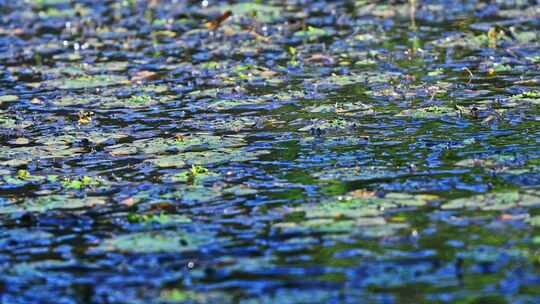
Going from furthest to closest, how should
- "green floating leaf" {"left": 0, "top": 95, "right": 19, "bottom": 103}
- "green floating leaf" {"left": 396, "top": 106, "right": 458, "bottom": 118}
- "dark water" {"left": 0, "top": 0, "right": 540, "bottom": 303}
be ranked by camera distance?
"green floating leaf" {"left": 0, "top": 95, "right": 19, "bottom": 103} → "green floating leaf" {"left": 396, "top": 106, "right": 458, "bottom": 118} → "dark water" {"left": 0, "top": 0, "right": 540, "bottom": 303}

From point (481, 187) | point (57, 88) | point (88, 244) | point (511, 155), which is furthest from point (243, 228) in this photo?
point (57, 88)

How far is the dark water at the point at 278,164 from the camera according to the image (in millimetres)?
6227

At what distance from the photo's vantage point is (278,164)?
8.52 metres

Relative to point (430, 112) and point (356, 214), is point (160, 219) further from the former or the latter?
point (430, 112)

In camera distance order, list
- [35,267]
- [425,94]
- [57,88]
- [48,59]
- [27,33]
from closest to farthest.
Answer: [35,267] → [425,94] → [57,88] → [48,59] → [27,33]

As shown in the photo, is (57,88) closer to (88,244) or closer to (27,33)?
(27,33)

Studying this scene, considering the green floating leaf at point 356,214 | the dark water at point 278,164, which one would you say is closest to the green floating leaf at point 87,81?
the dark water at point 278,164

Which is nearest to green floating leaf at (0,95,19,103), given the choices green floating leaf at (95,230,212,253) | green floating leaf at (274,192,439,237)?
green floating leaf at (95,230,212,253)

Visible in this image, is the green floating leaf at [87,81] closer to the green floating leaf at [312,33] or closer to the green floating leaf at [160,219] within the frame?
the green floating leaf at [312,33]

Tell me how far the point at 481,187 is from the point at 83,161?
3.28m

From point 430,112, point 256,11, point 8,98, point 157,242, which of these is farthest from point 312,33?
point 157,242

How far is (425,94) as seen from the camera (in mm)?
10820

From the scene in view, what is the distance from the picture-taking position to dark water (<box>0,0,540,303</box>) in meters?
6.23

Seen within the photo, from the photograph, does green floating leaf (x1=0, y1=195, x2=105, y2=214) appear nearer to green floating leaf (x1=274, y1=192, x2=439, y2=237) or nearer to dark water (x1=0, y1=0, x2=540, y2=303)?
dark water (x1=0, y1=0, x2=540, y2=303)
